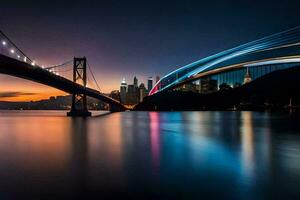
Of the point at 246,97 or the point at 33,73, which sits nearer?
the point at 33,73

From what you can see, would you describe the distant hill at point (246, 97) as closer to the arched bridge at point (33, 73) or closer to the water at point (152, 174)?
the arched bridge at point (33, 73)

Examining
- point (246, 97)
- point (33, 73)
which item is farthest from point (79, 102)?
point (246, 97)

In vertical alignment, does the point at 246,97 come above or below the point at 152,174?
above

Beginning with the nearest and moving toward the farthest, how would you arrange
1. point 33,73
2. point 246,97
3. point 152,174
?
1. point 152,174
2. point 33,73
3. point 246,97

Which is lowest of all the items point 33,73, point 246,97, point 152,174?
point 152,174

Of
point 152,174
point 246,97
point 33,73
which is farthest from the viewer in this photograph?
point 246,97

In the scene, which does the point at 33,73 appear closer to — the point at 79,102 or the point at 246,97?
the point at 79,102

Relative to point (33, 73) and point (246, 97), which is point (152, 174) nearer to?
point (33, 73)

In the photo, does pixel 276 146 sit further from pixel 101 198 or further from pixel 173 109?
pixel 173 109

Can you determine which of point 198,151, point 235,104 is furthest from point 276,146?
point 235,104

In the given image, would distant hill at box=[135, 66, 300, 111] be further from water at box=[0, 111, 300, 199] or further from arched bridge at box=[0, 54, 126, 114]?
water at box=[0, 111, 300, 199]
